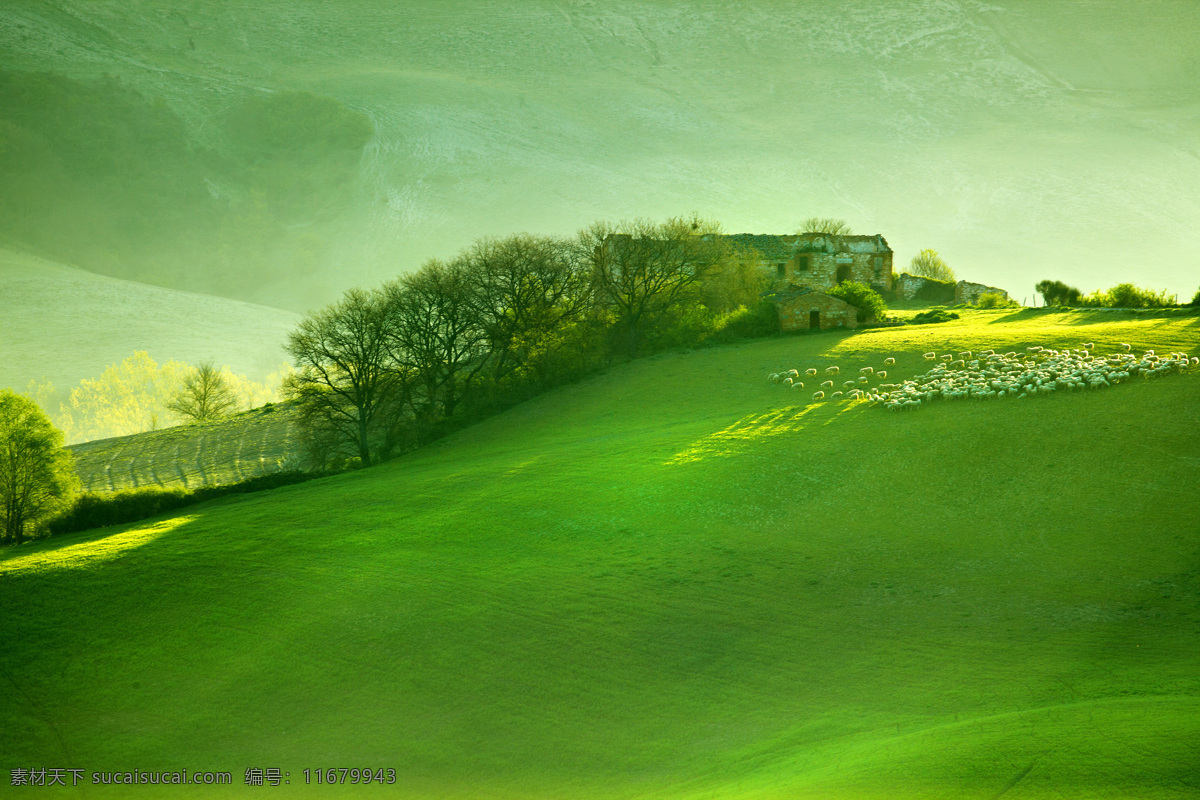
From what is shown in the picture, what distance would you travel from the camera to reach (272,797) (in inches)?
510

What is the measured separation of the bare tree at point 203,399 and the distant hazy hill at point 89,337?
83.6 meters

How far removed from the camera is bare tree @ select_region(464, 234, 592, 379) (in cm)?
5669

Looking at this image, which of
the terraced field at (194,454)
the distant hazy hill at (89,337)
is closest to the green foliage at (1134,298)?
the terraced field at (194,454)

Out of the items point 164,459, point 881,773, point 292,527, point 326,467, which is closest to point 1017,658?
point 881,773

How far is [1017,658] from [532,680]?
9.20m

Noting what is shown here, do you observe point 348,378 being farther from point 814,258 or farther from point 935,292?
point 935,292

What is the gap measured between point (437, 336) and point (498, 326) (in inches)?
183

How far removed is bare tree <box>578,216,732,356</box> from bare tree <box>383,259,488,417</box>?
11.8 metres

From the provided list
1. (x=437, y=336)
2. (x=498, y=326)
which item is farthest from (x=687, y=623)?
(x=498, y=326)

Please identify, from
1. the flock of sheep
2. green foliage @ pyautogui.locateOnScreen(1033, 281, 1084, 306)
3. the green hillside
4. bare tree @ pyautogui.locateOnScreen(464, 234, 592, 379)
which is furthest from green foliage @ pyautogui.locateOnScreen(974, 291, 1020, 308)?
the green hillside

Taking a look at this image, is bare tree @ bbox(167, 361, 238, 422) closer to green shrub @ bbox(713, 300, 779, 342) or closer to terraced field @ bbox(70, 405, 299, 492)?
terraced field @ bbox(70, 405, 299, 492)

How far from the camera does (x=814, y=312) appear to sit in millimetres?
59844

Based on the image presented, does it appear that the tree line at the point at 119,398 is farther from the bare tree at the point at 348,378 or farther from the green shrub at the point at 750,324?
the green shrub at the point at 750,324

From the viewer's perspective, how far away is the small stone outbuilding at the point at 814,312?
59.1 m
